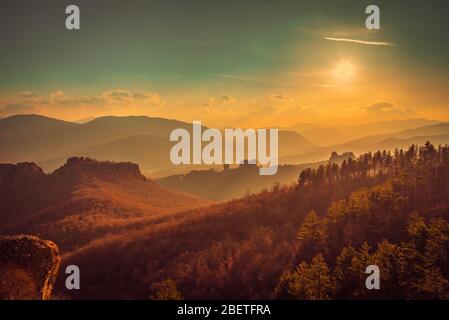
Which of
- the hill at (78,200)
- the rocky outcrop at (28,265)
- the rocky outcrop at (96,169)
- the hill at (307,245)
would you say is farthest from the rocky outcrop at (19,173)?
the rocky outcrop at (28,265)

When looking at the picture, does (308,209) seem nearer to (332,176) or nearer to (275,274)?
(332,176)

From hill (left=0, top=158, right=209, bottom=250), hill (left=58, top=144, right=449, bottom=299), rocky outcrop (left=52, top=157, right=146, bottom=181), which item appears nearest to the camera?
hill (left=58, top=144, right=449, bottom=299)

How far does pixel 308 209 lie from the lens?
221 feet

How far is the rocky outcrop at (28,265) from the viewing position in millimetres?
23094

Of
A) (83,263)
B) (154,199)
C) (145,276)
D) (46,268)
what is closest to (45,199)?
(154,199)

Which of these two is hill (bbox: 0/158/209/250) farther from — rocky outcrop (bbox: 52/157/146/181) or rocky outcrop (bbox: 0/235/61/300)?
rocky outcrop (bbox: 0/235/61/300)

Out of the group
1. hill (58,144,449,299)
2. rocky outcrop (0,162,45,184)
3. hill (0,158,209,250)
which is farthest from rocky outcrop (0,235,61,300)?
rocky outcrop (0,162,45,184)

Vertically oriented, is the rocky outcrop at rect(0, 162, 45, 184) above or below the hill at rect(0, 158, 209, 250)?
above

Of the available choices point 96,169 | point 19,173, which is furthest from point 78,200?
point 19,173

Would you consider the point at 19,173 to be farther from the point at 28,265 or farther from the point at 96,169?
the point at 28,265

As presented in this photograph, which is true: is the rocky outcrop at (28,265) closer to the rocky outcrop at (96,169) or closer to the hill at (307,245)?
the hill at (307,245)

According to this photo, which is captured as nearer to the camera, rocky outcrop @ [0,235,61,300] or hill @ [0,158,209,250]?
rocky outcrop @ [0,235,61,300]

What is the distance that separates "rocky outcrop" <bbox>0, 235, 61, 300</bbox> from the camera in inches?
909

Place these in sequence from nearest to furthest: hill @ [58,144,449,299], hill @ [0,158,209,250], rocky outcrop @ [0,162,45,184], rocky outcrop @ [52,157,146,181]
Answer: hill @ [58,144,449,299], hill @ [0,158,209,250], rocky outcrop @ [0,162,45,184], rocky outcrop @ [52,157,146,181]
